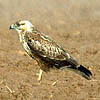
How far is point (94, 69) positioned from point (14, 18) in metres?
9.39

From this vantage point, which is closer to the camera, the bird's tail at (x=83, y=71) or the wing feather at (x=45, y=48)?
the bird's tail at (x=83, y=71)

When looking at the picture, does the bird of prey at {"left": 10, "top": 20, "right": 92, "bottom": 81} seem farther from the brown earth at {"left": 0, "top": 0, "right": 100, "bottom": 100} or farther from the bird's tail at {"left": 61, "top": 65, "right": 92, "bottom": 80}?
the brown earth at {"left": 0, "top": 0, "right": 100, "bottom": 100}

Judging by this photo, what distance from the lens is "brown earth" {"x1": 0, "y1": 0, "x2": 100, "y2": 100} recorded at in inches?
422

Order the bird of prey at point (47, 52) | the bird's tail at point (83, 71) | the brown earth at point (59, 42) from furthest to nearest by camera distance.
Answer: the bird of prey at point (47, 52) < the bird's tail at point (83, 71) < the brown earth at point (59, 42)

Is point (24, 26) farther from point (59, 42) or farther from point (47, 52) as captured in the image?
point (59, 42)

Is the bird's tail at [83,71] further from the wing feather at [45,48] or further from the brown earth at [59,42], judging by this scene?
the brown earth at [59,42]

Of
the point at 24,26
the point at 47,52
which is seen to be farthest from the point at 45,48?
the point at 24,26

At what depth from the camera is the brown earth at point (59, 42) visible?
10.7 meters

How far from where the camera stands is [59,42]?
16.8 metres

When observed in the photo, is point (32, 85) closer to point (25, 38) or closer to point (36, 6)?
point (25, 38)

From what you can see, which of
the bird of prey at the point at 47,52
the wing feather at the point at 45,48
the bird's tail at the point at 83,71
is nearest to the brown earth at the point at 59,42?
the bird's tail at the point at 83,71

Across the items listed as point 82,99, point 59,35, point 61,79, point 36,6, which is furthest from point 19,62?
point 36,6

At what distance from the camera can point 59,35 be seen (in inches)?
716

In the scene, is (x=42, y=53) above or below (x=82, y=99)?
above
